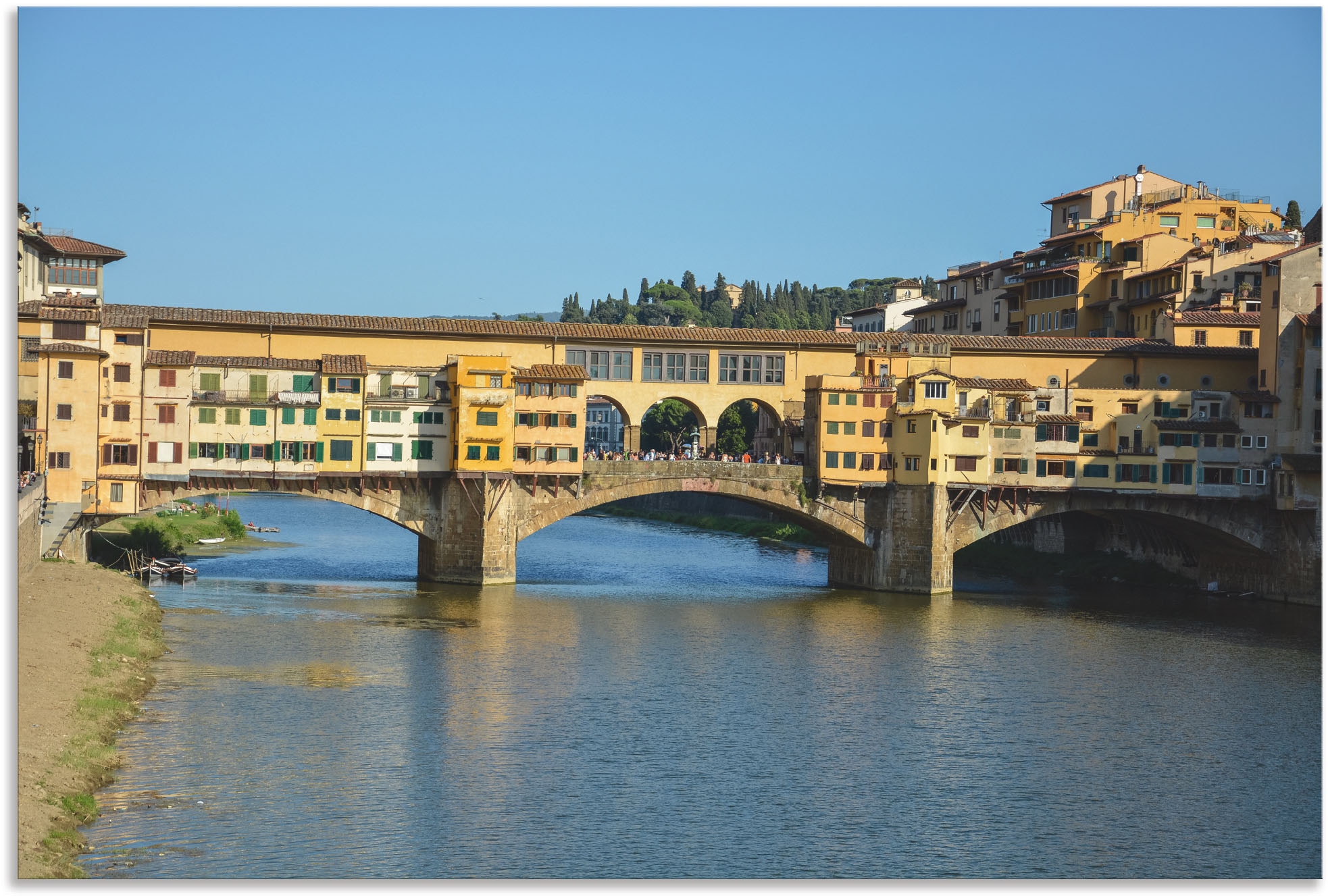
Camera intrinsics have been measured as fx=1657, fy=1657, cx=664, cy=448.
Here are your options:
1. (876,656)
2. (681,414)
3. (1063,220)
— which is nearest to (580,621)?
(876,656)

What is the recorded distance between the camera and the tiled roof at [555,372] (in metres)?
63.8

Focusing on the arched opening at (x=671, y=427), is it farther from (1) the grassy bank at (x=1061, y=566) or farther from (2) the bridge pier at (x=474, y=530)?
(2) the bridge pier at (x=474, y=530)

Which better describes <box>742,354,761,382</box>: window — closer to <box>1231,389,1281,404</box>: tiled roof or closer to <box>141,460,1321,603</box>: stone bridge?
<box>141,460,1321,603</box>: stone bridge

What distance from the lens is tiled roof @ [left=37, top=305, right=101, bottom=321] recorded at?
56938 millimetres


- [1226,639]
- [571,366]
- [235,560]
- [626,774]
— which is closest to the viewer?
[626,774]

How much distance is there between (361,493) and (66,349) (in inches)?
468

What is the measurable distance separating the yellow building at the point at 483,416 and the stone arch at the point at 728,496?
115 inches

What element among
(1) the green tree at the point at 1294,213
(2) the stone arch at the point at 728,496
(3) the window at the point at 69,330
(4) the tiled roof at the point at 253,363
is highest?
(1) the green tree at the point at 1294,213

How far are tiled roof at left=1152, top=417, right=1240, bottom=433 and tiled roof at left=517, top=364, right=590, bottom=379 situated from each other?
76.4 feet

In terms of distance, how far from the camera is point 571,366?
212 feet

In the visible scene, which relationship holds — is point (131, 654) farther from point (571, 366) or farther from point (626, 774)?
point (571, 366)

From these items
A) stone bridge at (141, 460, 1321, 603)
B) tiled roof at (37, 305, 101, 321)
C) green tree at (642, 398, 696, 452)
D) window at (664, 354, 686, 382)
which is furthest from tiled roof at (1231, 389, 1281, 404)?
green tree at (642, 398, 696, 452)

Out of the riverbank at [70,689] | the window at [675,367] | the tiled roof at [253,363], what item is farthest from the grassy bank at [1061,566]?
the riverbank at [70,689]

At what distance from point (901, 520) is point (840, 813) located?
114 ft
